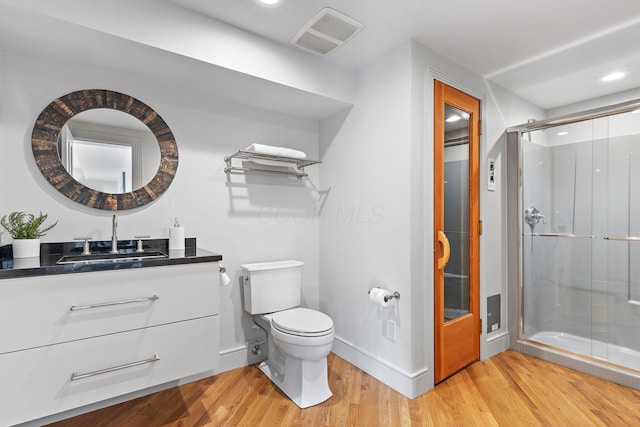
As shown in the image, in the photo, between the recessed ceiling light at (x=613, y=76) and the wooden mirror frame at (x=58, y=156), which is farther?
the recessed ceiling light at (x=613, y=76)

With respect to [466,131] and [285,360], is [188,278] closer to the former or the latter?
[285,360]

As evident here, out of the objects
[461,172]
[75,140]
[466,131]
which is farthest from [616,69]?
[75,140]

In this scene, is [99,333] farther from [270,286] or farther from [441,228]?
[441,228]

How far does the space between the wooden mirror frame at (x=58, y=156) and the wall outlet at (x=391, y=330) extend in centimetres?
183

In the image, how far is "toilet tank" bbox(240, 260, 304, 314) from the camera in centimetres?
231

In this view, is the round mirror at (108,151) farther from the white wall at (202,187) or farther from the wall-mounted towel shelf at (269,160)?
the wall-mounted towel shelf at (269,160)

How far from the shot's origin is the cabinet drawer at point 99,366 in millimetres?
1300

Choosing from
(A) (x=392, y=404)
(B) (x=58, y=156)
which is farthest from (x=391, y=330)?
(B) (x=58, y=156)

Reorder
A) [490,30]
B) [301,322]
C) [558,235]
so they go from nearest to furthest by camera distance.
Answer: [490,30]
[301,322]
[558,235]

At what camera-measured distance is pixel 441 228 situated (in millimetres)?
2221

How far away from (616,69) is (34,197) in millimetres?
4138

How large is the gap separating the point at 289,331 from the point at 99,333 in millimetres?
1004

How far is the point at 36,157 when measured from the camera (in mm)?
1791

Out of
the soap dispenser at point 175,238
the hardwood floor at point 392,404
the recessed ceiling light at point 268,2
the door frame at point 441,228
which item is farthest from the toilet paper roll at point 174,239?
the door frame at point 441,228
